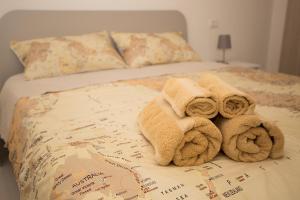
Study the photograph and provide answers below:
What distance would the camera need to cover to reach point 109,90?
174cm

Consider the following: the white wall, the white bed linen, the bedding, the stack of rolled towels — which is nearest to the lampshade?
the white wall

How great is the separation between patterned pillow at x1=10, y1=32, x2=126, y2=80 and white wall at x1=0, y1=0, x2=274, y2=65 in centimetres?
42

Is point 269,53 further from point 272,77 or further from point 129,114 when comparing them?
point 129,114

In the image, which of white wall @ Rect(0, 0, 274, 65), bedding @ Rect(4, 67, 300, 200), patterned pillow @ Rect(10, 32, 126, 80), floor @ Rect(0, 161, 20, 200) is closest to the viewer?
bedding @ Rect(4, 67, 300, 200)

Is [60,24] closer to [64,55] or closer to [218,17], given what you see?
[64,55]

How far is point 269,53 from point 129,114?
3225mm

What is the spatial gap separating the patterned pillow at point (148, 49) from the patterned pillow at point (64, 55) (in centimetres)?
13

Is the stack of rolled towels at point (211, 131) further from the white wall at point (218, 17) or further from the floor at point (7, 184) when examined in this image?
the white wall at point (218, 17)

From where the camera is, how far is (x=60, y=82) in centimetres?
196

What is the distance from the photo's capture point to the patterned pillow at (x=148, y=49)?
2463 millimetres

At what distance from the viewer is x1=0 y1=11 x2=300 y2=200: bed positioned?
81 cm

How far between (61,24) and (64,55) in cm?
45

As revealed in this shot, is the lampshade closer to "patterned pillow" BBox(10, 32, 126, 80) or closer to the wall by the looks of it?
the wall

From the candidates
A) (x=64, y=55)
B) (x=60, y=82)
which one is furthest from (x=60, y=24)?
(x=60, y=82)
